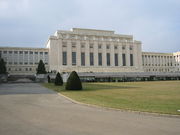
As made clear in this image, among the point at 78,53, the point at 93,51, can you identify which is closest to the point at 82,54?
the point at 78,53

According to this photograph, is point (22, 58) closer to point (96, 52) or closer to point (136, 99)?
point (96, 52)

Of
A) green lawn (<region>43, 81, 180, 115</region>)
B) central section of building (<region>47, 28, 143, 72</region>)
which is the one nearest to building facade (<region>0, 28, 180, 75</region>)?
central section of building (<region>47, 28, 143, 72</region>)

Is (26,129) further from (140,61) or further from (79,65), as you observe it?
(140,61)

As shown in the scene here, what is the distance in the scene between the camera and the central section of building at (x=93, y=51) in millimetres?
95625

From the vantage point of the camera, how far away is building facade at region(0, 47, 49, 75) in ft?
315

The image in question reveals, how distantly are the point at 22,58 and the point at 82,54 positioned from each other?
1164 inches

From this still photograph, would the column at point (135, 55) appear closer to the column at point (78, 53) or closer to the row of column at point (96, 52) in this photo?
the row of column at point (96, 52)

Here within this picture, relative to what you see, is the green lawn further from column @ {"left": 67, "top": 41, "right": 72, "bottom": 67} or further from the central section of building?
column @ {"left": 67, "top": 41, "right": 72, "bottom": 67}

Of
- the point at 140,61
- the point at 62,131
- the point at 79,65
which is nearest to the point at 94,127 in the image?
the point at 62,131

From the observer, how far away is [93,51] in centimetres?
10069

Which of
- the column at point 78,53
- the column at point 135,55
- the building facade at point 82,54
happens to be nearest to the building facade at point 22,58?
the building facade at point 82,54

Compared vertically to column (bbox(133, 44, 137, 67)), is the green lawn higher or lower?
A: lower

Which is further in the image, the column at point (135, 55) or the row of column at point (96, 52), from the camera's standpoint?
the column at point (135, 55)

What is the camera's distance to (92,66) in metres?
98.1
